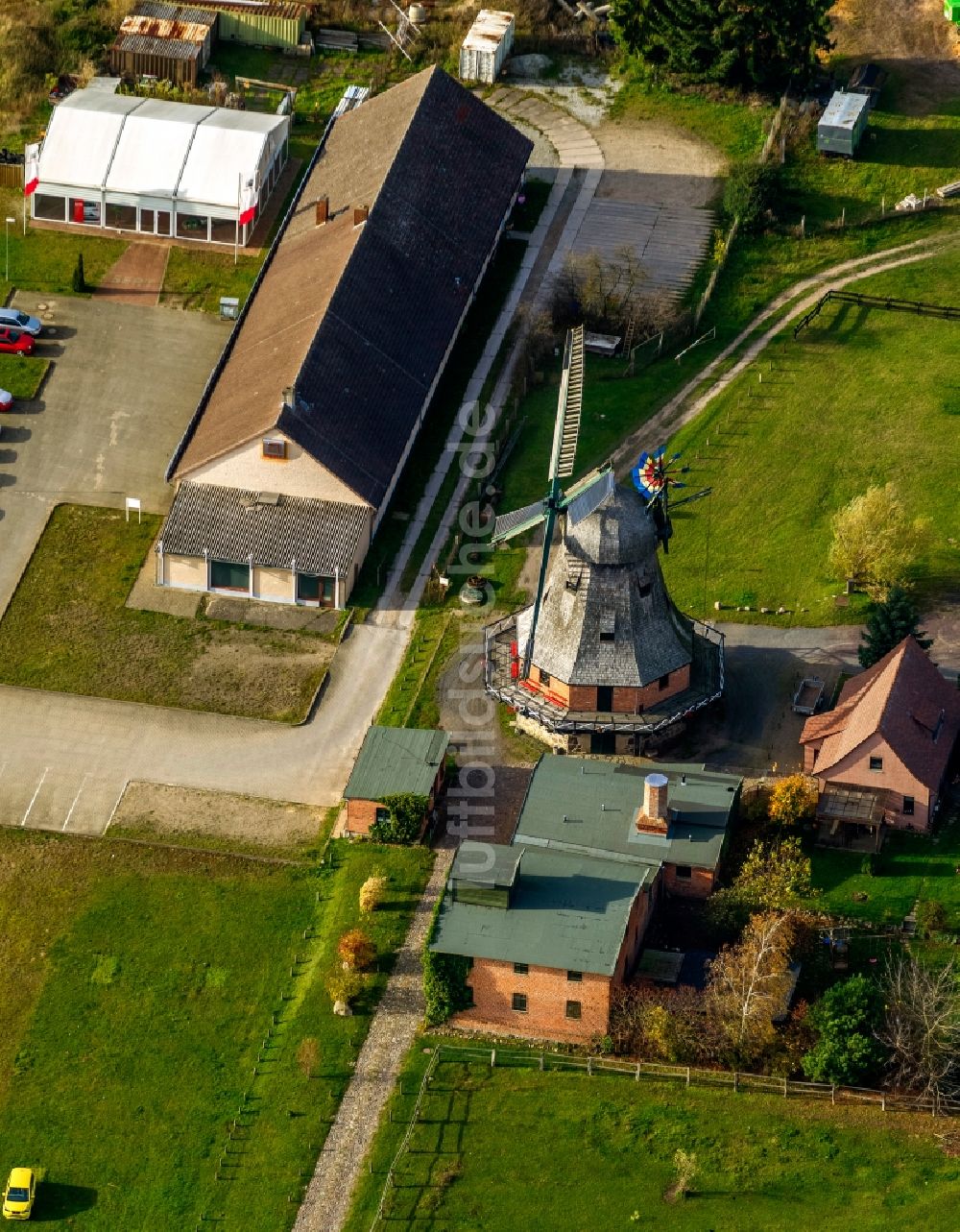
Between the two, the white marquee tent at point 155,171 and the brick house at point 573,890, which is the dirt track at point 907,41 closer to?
→ the white marquee tent at point 155,171

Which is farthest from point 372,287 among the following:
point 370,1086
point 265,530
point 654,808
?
point 370,1086

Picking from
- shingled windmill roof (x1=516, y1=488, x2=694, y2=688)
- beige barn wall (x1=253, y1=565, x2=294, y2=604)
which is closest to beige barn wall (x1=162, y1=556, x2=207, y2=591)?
beige barn wall (x1=253, y1=565, x2=294, y2=604)

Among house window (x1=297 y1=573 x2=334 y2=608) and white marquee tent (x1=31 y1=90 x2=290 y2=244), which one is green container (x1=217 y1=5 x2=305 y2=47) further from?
house window (x1=297 y1=573 x2=334 y2=608)

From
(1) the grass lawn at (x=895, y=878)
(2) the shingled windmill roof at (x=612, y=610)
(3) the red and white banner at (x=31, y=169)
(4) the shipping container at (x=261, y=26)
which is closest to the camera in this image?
(1) the grass lawn at (x=895, y=878)

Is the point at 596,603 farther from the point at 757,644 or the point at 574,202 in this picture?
the point at 574,202

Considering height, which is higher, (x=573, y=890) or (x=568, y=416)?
(x=568, y=416)

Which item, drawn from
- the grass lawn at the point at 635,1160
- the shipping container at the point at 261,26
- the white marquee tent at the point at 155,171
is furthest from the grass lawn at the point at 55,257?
the grass lawn at the point at 635,1160

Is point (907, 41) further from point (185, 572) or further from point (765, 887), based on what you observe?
point (765, 887)
